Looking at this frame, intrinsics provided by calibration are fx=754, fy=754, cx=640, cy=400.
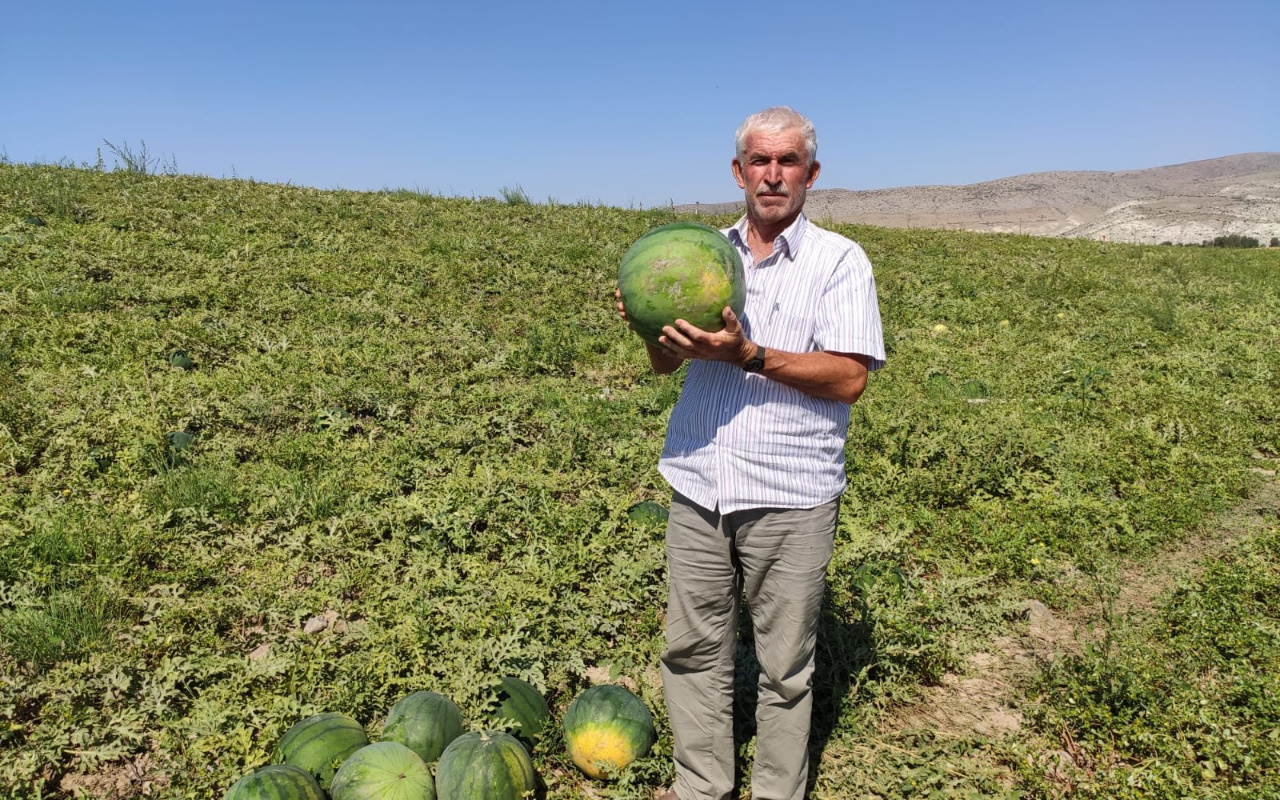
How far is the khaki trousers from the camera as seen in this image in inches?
109

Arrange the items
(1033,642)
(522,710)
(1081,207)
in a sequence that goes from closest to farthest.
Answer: (522,710) < (1033,642) < (1081,207)

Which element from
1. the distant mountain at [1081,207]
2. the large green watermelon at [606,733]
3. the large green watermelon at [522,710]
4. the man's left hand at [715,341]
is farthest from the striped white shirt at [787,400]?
the distant mountain at [1081,207]

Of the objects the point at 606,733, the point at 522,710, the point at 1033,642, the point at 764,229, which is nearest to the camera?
the point at 764,229

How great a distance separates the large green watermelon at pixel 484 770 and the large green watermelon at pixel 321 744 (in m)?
0.29

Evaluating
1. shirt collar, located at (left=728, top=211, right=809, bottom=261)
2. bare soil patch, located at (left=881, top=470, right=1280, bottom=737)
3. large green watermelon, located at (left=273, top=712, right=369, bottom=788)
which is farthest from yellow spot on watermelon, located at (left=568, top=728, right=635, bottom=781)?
shirt collar, located at (left=728, top=211, right=809, bottom=261)

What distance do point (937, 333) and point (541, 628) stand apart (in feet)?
26.4

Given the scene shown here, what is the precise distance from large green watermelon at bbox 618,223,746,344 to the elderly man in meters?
0.09

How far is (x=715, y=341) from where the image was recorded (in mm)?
2459

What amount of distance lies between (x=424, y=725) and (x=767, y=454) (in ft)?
5.90

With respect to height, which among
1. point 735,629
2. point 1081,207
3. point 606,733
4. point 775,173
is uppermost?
point 1081,207

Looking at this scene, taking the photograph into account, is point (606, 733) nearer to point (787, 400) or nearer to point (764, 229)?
point (787, 400)

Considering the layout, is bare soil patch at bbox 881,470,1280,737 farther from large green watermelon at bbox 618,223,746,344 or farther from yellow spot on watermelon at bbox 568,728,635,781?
large green watermelon at bbox 618,223,746,344

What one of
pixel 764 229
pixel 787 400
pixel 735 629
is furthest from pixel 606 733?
pixel 764 229

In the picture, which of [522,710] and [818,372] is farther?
[522,710]
